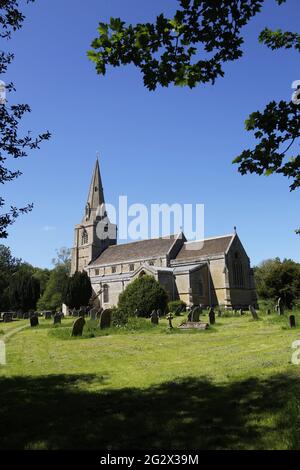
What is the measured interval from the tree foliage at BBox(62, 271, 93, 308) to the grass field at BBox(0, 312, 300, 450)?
37.7 metres

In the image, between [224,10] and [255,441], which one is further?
[224,10]

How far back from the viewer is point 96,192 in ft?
218

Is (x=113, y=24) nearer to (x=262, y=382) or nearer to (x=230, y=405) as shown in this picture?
(x=230, y=405)

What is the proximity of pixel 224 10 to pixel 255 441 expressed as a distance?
17.1 ft

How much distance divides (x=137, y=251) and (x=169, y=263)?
7.76 m

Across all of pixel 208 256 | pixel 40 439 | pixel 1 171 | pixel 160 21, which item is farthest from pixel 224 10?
pixel 208 256

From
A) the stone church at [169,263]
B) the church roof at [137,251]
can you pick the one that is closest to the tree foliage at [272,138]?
the stone church at [169,263]

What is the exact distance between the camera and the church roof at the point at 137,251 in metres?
55.3

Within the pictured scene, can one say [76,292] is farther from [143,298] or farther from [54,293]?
[143,298]

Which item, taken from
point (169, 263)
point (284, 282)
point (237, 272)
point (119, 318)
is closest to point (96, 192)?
point (169, 263)

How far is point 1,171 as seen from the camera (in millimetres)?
7746

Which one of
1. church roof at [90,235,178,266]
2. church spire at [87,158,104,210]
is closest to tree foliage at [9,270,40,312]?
church roof at [90,235,178,266]

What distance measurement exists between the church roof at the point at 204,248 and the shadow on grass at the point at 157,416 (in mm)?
43452

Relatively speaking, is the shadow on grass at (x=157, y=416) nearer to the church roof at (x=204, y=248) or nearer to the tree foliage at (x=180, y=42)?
the tree foliage at (x=180, y=42)
